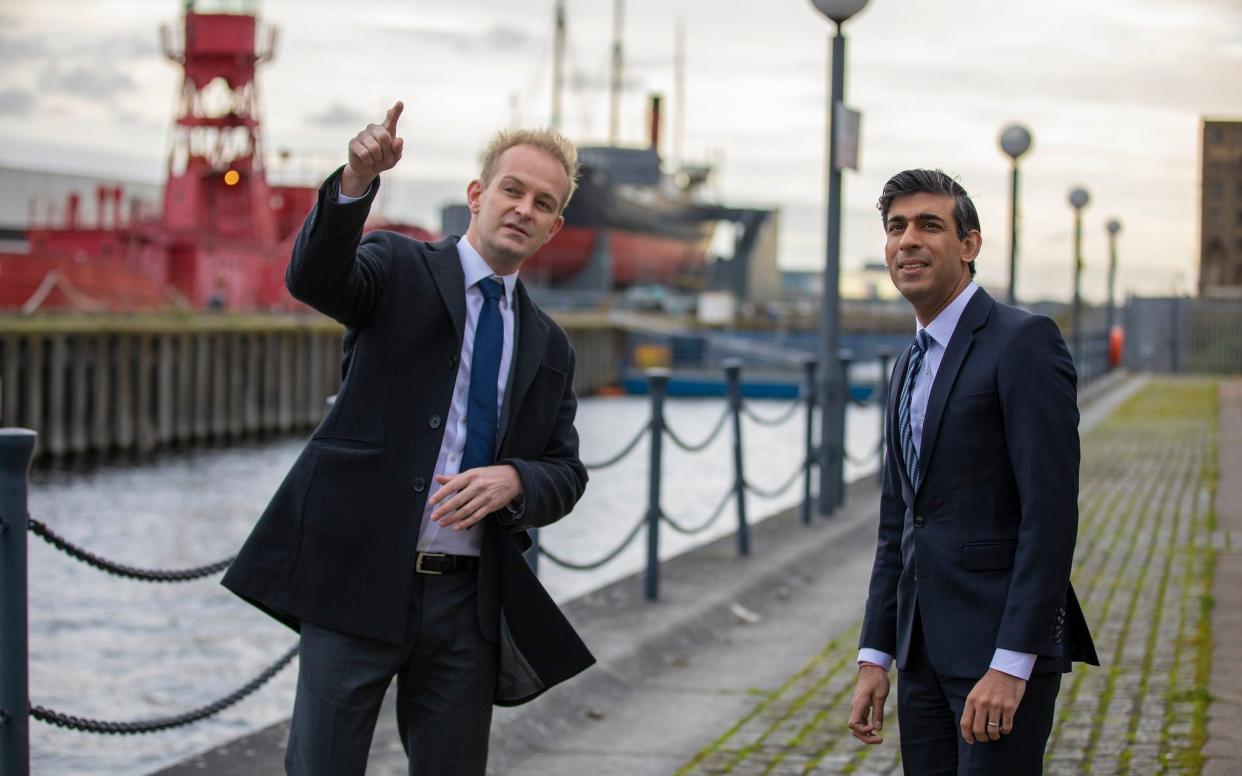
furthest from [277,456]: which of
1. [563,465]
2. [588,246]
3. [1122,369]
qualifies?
[588,246]

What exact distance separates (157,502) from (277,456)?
8053mm

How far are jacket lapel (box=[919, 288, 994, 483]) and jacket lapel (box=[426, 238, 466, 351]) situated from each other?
100 centimetres

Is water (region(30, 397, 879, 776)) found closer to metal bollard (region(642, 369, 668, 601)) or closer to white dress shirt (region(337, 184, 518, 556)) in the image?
metal bollard (region(642, 369, 668, 601))

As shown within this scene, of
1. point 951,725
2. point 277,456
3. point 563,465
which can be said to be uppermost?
point 563,465

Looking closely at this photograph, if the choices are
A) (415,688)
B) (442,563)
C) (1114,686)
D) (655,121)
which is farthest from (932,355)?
(655,121)

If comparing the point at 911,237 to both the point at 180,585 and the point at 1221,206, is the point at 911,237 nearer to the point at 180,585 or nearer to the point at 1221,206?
the point at 180,585

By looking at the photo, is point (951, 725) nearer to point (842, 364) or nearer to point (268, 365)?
point (842, 364)

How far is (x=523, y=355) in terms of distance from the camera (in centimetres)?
341

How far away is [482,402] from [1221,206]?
207ft

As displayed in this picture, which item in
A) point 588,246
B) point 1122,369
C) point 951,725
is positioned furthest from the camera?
point 588,246

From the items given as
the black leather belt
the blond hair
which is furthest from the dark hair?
the black leather belt

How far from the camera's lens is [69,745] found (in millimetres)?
9562

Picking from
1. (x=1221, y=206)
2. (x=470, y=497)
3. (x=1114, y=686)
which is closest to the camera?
(x=470, y=497)

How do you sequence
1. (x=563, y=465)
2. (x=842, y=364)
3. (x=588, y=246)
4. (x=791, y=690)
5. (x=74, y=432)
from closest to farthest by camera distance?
(x=563, y=465)
(x=791, y=690)
(x=842, y=364)
(x=74, y=432)
(x=588, y=246)
